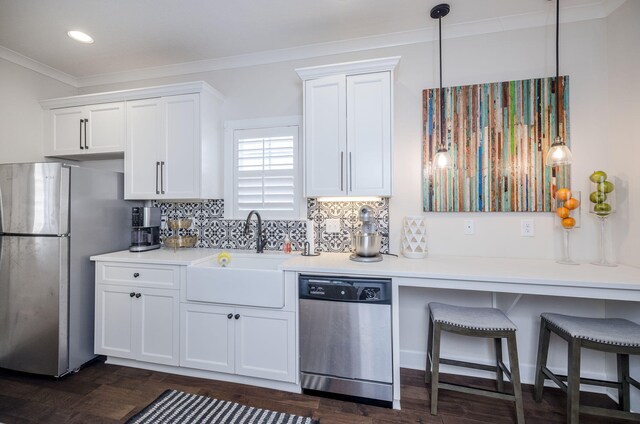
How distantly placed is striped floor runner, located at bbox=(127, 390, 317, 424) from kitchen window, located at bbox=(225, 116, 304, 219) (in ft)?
4.76

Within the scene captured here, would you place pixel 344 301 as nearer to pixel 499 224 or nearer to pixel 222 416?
pixel 222 416

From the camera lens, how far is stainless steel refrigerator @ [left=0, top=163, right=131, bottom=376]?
6.77 ft

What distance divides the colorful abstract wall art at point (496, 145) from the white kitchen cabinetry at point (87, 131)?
2759mm

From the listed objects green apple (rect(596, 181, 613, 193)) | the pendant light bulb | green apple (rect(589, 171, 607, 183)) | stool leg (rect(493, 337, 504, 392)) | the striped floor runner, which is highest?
the pendant light bulb

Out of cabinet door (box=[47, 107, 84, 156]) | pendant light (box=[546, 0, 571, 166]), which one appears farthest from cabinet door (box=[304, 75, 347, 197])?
cabinet door (box=[47, 107, 84, 156])

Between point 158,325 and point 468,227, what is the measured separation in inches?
99.6

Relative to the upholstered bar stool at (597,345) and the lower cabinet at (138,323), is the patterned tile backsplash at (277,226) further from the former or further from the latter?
the upholstered bar stool at (597,345)

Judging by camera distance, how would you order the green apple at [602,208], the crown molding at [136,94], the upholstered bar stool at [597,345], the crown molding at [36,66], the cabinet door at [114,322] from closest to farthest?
the upholstered bar stool at [597,345] → the green apple at [602,208] → the cabinet door at [114,322] → the crown molding at [136,94] → the crown molding at [36,66]

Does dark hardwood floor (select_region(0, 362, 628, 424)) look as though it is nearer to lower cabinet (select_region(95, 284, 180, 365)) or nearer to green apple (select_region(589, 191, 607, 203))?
lower cabinet (select_region(95, 284, 180, 365))

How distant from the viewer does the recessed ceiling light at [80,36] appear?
2.25 metres

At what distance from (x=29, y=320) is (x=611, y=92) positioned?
15.0 feet

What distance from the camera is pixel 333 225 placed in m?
2.41

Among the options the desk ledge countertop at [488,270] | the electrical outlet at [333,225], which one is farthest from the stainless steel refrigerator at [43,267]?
the electrical outlet at [333,225]

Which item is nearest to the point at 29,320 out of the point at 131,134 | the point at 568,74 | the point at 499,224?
the point at 131,134
